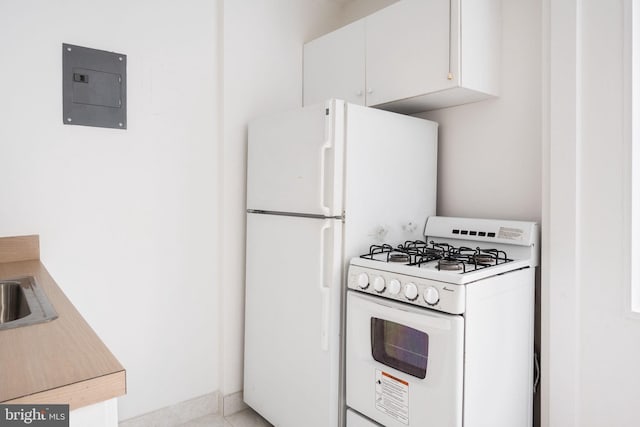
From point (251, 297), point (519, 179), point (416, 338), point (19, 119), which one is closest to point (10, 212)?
point (19, 119)

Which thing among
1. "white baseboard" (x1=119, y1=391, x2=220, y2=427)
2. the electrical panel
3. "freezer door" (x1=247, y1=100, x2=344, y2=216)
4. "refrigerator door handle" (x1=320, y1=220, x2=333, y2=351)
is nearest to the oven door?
"refrigerator door handle" (x1=320, y1=220, x2=333, y2=351)

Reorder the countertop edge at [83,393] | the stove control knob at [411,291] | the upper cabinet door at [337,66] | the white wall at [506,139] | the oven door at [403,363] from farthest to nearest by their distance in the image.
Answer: the upper cabinet door at [337,66]
the white wall at [506,139]
the stove control knob at [411,291]
the oven door at [403,363]
the countertop edge at [83,393]

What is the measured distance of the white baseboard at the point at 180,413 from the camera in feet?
7.29

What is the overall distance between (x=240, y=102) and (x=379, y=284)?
1404 mm

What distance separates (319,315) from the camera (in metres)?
1.95

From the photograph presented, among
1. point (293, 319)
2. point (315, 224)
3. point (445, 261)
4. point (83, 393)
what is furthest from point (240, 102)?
point (83, 393)

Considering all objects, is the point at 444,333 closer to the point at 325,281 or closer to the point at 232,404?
the point at 325,281

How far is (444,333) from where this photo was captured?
150cm

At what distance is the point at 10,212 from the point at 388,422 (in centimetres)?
186

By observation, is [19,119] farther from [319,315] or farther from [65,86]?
[319,315]

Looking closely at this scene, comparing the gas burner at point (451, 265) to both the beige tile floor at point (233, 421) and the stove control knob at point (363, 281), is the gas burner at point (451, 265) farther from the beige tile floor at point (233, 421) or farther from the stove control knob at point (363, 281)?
the beige tile floor at point (233, 421)

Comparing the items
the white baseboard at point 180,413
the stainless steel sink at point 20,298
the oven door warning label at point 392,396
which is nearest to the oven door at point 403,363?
the oven door warning label at point 392,396

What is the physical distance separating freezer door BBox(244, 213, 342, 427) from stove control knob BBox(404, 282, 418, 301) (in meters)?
0.40

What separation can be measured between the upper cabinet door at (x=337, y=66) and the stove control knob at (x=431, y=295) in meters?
1.20
